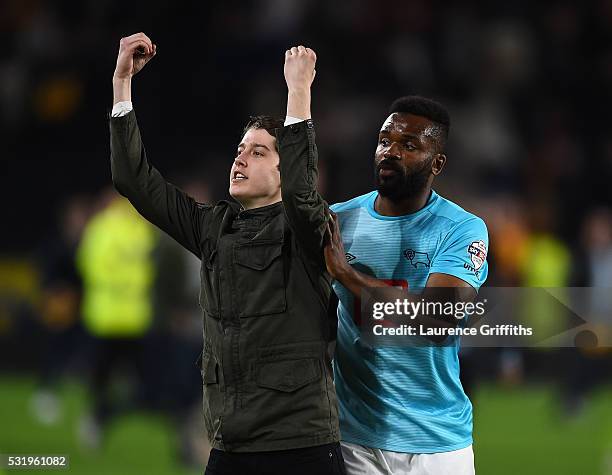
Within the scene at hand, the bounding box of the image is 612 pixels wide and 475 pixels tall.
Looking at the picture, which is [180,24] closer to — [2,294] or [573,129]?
[2,294]

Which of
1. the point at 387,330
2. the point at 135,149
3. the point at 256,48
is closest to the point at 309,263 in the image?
the point at 387,330

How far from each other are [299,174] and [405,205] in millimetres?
744

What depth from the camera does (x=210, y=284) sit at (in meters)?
4.06

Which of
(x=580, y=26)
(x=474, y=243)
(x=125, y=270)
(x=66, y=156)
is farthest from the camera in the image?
(x=580, y=26)

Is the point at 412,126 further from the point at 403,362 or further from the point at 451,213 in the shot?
the point at 403,362

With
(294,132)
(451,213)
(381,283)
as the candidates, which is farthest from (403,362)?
(294,132)

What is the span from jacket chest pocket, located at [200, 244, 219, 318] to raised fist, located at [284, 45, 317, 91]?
0.64m

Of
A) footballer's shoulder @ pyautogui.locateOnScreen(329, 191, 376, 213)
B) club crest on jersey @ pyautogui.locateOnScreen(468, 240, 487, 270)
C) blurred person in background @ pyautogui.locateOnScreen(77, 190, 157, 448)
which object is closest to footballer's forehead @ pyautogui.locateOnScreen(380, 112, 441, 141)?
footballer's shoulder @ pyautogui.locateOnScreen(329, 191, 376, 213)

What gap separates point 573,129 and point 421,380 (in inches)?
472

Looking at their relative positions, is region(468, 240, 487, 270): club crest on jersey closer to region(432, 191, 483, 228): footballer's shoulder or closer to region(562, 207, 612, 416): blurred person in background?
region(432, 191, 483, 228): footballer's shoulder

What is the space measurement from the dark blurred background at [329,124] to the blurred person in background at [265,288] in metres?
7.43

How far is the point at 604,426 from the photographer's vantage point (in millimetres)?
11414

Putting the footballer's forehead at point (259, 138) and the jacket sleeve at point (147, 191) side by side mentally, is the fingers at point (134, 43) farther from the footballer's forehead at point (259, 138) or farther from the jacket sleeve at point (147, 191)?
the footballer's forehead at point (259, 138)

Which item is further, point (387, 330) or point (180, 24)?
point (180, 24)
